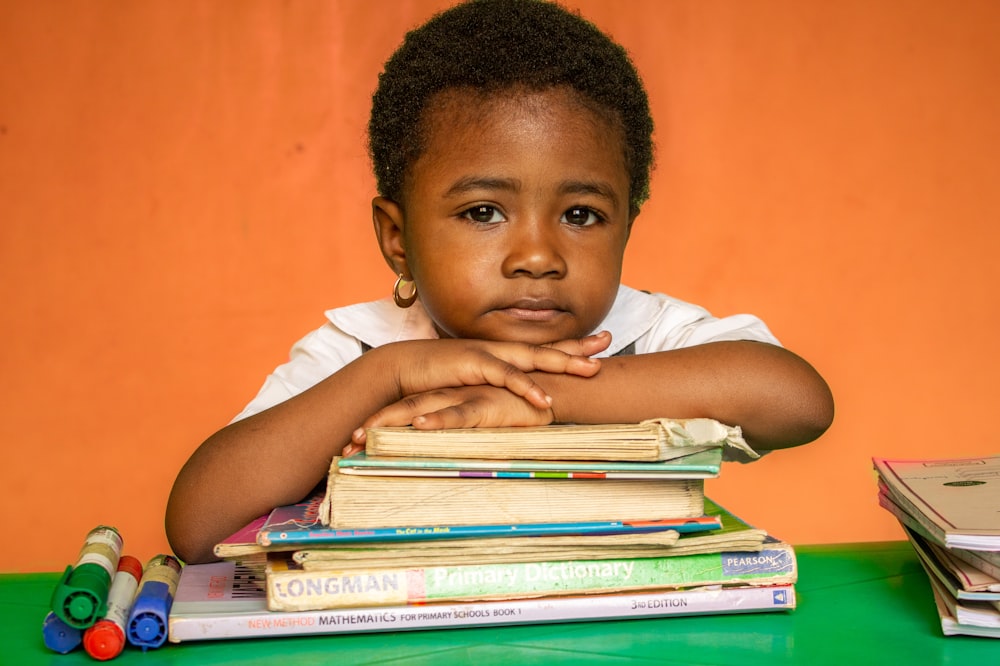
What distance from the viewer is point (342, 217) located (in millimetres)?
2510

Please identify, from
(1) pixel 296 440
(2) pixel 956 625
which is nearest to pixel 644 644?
(2) pixel 956 625

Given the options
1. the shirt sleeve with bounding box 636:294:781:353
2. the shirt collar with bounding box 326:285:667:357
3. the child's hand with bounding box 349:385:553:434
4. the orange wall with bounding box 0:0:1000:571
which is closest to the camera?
the child's hand with bounding box 349:385:553:434

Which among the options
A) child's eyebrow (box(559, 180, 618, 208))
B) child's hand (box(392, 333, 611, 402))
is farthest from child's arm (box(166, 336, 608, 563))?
child's eyebrow (box(559, 180, 618, 208))

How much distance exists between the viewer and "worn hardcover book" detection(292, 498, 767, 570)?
783 millimetres

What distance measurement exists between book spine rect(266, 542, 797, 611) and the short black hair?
26.1 inches

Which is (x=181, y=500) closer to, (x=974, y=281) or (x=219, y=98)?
(x=219, y=98)

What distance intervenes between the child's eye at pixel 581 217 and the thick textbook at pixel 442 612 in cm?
57

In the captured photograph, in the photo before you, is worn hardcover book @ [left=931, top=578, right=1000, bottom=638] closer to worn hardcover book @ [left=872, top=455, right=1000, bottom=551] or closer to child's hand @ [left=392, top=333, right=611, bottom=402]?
worn hardcover book @ [left=872, top=455, right=1000, bottom=551]

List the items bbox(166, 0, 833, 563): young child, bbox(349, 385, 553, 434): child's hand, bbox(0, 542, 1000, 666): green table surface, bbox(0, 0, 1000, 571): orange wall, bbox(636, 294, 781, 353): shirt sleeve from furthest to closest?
bbox(0, 0, 1000, 571): orange wall
bbox(636, 294, 781, 353): shirt sleeve
bbox(166, 0, 833, 563): young child
bbox(349, 385, 553, 434): child's hand
bbox(0, 542, 1000, 666): green table surface

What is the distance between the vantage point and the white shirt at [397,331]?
145cm

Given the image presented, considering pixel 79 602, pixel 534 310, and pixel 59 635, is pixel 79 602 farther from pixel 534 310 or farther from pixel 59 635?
pixel 534 310

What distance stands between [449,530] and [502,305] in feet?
1.61

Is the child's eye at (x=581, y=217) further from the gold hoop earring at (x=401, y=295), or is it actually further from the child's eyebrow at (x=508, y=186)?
the gold hoop earring at (x=401, y=295)

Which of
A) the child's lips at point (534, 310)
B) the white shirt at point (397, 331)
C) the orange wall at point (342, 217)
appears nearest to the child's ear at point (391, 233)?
the white shirt at point (397, 331)
